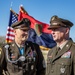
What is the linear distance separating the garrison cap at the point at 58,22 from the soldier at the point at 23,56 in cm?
49

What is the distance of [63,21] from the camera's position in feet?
16.4

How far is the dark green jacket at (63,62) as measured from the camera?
4617 millimetres

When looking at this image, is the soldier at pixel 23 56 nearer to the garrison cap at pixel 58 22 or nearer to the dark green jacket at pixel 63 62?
the dark green jacket at pixel 63 62

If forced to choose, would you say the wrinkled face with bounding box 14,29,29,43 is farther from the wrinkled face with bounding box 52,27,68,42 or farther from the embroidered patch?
the embroidered patch

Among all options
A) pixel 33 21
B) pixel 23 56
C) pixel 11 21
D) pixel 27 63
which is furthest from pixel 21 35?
pixel 33 21

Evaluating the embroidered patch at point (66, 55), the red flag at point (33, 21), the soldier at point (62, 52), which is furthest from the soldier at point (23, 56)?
the red flag at point (33, 21)

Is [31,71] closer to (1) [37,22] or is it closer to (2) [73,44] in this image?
(2) [73,44]

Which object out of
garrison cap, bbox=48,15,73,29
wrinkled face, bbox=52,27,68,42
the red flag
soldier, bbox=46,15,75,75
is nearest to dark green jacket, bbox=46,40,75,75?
soldier, bbox=46,15,75,75

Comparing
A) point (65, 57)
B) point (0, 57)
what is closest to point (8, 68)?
point (0, 57)

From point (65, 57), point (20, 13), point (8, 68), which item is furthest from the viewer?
point (20, 13)

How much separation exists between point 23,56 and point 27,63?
153 mm

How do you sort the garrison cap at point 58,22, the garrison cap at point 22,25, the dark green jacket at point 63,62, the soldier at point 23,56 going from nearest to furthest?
1. the dark green jacket at point 63,62
2. the garrison cap at point 58,22
3. the soldier at point 23,56
4. the garrison cap at point 22,25

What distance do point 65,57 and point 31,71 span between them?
0.75 m

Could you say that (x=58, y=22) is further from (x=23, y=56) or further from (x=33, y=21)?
(x=33, y=21)
